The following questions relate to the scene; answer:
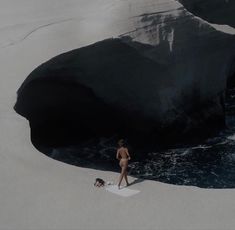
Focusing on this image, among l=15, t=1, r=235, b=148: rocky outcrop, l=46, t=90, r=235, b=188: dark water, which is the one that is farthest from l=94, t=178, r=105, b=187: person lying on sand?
l=15, t=1, r=235, b=148: rocky outcrop

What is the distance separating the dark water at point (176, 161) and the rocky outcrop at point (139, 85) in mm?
1032

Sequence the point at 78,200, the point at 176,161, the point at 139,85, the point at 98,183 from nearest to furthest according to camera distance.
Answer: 1. the point at 78,200
2. the point at 98,183
3. the point at 176,161
4. the point at 139,85

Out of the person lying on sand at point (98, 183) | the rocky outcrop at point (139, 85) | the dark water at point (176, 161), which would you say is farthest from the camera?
the rocky outcrop at point (139, 85)

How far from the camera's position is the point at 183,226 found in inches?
401

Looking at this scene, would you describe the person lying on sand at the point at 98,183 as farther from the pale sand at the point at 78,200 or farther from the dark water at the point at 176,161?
the dark water at the point at 176,161

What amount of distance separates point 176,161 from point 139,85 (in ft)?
9.37

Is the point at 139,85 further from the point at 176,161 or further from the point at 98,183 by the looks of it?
the point at 98,183

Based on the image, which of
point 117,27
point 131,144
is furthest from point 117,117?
point 117,27

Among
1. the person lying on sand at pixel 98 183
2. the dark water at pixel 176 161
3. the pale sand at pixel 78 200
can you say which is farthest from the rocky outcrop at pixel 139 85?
the person lying on sand at pixel 98 183

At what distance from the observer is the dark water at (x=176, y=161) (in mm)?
15812

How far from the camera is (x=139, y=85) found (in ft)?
59.5

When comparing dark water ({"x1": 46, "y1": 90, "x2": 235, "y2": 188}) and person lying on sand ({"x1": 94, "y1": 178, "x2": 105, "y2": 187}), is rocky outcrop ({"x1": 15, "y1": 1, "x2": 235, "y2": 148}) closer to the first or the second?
dark water ({"x1": 46, "y1": 90, "x2": 235, "y2": 188})

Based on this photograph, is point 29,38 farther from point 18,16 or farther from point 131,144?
point 131,144

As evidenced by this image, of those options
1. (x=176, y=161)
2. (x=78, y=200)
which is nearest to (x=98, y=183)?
(x=78, y=200)
